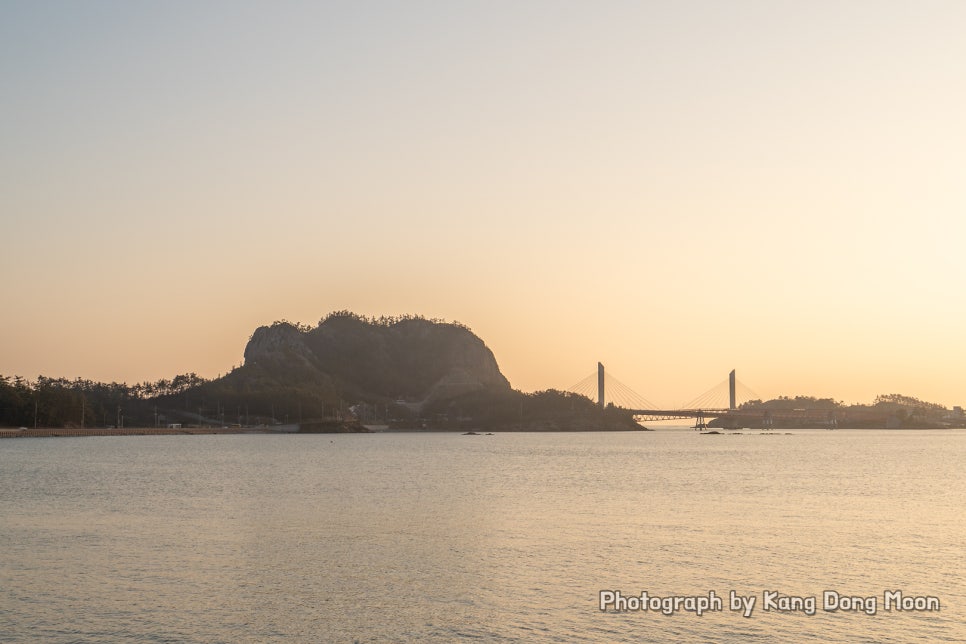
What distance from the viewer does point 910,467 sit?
10275 centimetres

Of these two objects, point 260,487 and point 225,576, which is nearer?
point 225,576

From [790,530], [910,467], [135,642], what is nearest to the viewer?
[135,642]

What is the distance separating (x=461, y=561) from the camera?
32906 mm

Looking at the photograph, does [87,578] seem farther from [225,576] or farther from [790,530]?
[790,530]

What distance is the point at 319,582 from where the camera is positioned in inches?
1151

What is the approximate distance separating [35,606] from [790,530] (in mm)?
31530

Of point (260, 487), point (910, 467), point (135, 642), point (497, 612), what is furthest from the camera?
point (910, 467)

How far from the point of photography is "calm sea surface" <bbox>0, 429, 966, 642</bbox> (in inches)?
939

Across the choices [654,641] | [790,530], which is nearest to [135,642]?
[654,641]

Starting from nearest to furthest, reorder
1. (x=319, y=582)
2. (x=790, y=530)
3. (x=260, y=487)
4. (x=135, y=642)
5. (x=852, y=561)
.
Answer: (x=135, y=642)
(x=319, y=582)
(x=852, y=561)
(x=790, y=530)
(x=260, y=487)

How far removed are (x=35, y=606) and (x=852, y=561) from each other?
88.9 ft

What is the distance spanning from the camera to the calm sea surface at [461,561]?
78.2ft

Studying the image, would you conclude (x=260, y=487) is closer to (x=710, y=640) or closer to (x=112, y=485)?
(x=112, y=485)

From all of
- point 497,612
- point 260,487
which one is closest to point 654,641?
point 497,612
